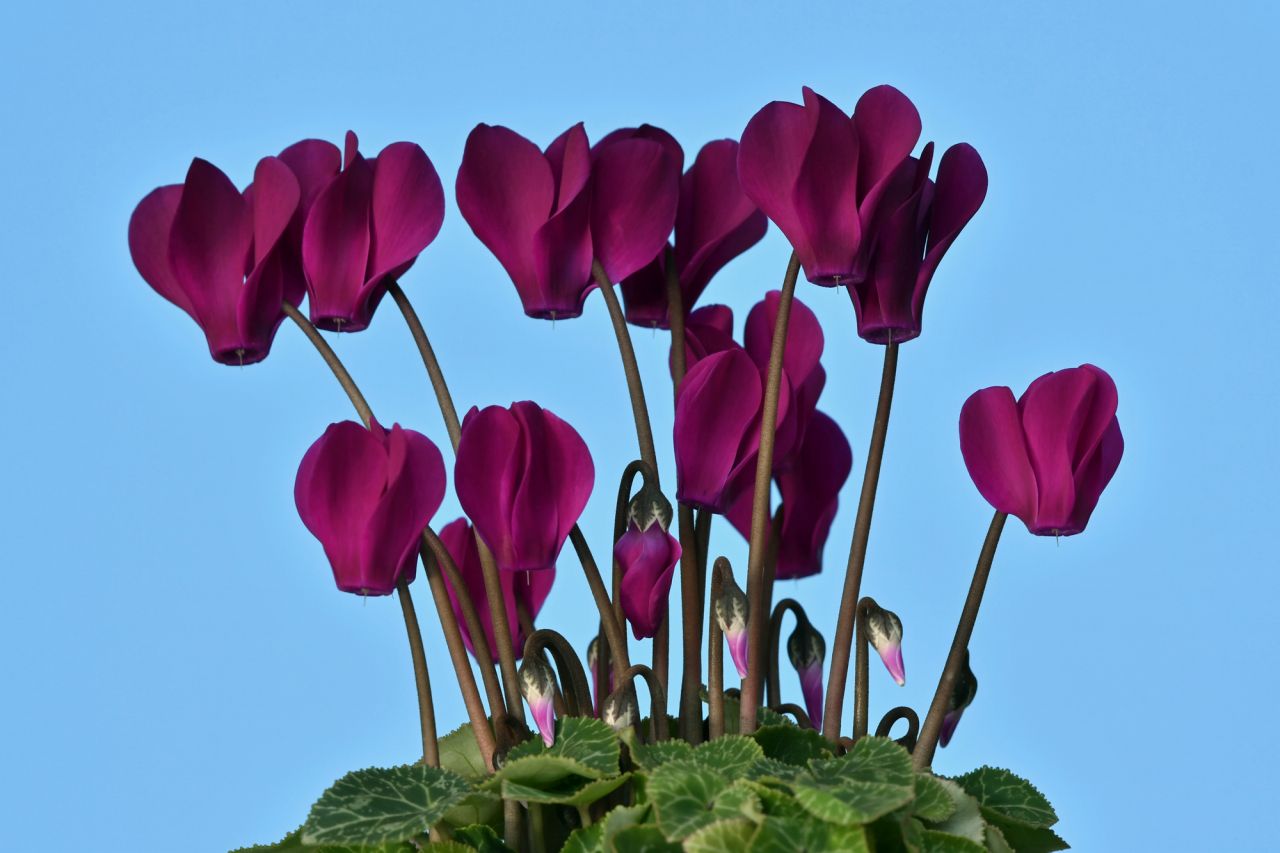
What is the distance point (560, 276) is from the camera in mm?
1950

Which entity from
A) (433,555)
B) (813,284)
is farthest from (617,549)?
(813,284)

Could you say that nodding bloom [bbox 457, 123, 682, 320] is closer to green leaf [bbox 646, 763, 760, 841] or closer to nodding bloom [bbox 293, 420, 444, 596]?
nodding bloom [bbox 293, 420, 444, 596]

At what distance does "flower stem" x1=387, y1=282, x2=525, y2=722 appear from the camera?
1.91 metres

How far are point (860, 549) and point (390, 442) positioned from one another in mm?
501

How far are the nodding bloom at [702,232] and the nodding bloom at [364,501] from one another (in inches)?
15.5

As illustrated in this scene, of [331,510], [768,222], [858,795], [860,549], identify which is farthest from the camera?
[768,222]

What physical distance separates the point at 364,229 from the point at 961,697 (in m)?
0.79

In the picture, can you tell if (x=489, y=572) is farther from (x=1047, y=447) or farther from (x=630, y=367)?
(x=1047, y=447)

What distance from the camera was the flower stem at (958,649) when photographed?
1939 millimetres

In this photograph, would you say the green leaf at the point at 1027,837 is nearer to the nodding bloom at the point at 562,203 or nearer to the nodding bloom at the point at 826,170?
the nodding bloom at the point at 826,170

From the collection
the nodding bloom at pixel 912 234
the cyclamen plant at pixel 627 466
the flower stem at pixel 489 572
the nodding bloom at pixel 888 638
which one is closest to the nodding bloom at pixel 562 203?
the cyclamen plant at pixel 627 466

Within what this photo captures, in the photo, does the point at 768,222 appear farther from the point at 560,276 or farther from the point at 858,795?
the point at 858,795

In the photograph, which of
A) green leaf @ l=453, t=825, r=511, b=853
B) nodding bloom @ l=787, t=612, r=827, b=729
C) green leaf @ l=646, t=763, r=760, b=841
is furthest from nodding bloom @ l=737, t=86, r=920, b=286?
green leaf @ l=453, t=825, r=511, b=853

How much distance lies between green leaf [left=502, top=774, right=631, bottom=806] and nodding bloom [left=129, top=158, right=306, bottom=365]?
56 centimetres
